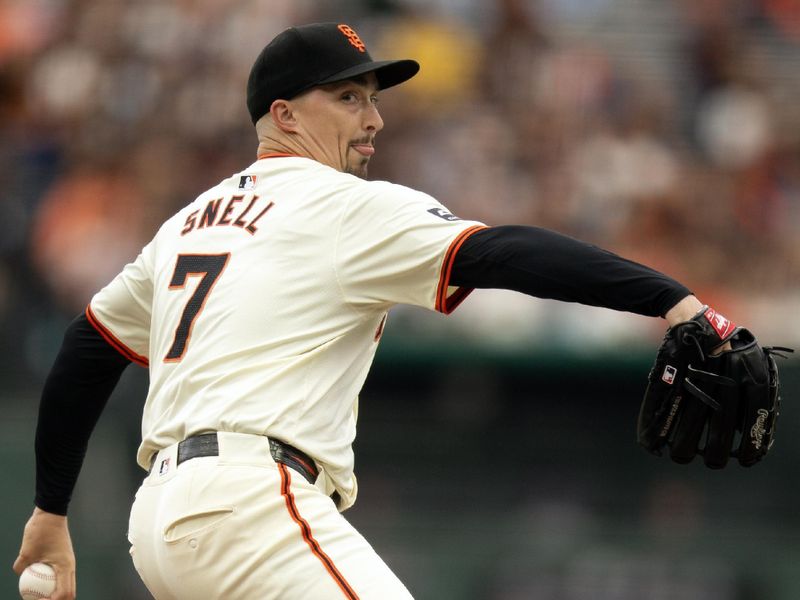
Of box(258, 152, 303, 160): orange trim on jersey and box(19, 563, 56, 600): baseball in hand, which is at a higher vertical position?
box(258, 152, 303, 160): orange trim on jersey

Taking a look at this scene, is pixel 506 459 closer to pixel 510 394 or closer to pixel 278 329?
pixel 510 394

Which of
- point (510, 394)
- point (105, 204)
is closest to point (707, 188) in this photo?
point (510, 394)

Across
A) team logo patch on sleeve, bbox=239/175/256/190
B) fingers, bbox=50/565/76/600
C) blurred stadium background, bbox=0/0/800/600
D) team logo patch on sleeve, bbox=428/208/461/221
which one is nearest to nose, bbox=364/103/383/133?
team logo patch on sleeve, bbox=239/175/256/190

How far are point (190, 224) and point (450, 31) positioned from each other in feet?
21.8

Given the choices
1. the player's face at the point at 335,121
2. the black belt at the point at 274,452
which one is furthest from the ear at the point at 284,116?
the black belt at the point at 274,452

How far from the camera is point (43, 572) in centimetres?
383

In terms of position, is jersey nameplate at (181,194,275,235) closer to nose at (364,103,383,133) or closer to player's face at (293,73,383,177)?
player's face at (293,73,383,177)

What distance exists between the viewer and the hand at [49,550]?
12.7 feet

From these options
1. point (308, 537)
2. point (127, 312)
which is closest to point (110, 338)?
point (127, 312)

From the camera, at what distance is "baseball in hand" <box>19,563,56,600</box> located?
3.80m

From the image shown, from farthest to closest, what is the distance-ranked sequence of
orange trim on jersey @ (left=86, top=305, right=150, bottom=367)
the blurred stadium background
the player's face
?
the blurred stadium background, orange trim on jersey @ (left=86, top=305, right=150, bottom=367), the player's face

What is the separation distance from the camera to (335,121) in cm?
371

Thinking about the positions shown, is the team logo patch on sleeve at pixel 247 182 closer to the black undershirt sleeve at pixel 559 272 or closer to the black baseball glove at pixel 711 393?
the black undershirt sleeve at pixel 559 272

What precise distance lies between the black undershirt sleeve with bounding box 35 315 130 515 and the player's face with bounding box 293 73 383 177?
84cm
